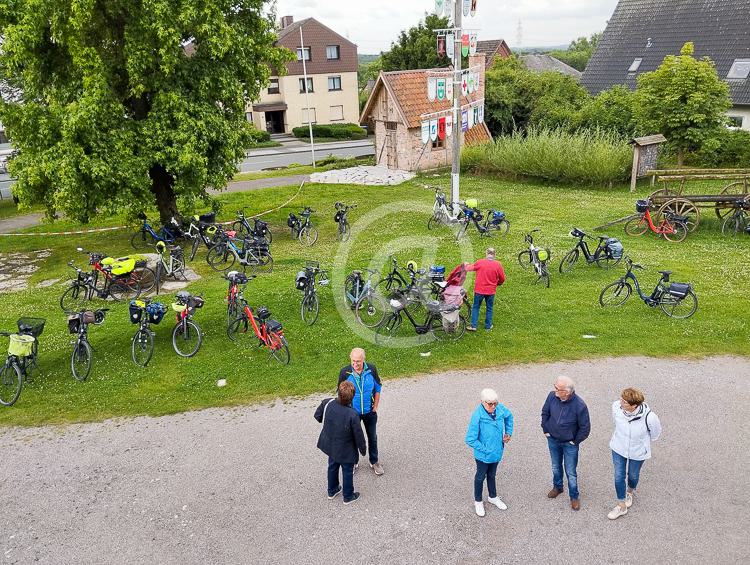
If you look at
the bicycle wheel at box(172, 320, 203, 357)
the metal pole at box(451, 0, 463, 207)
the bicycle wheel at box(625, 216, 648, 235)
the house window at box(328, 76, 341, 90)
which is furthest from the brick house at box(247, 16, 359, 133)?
the bicycle wheel at box(172, 320, 203, 357)

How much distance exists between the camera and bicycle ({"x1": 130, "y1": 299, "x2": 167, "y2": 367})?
11539 millimetres

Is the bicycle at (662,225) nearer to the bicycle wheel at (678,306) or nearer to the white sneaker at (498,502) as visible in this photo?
the bicycle wheel at (678,306)

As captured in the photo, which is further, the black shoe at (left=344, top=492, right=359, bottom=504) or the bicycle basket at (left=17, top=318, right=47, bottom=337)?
the bicycle basket at (left=17, top=318, right=47, bottom=337)

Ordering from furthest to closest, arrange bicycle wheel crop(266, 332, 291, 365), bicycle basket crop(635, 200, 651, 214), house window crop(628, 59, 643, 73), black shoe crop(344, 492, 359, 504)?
1. house window crop(628, 59, 643, 73)
2. bicycle basket crop(635, 200, 651, 214)
3. bicycle wheel crop(266, 332, 291, 365)
4. black shoe crop(344, 492, 359, 504)

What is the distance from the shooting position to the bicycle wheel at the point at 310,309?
13.0m

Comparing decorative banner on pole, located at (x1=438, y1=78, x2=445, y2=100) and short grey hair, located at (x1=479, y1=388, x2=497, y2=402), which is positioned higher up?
decorative banner on pole, located at (x1=438, y1=78, x2=445, y2=100)

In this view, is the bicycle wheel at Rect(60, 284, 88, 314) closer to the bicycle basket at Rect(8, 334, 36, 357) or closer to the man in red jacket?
the bicycle basket at Rect(8, 334, 36, 357)

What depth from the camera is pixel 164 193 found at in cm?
2045

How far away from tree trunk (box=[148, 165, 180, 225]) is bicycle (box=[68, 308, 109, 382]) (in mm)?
9615

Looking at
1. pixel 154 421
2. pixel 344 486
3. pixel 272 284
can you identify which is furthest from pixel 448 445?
pixel 272 284

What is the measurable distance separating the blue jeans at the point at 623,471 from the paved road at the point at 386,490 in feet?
1.09

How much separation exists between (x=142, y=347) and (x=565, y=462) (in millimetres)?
8310

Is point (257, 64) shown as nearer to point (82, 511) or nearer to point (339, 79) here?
point (82, 511)

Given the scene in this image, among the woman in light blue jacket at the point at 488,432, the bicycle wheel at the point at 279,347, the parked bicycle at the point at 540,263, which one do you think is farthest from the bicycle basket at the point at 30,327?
the parked bicycle at the point at 540,263
